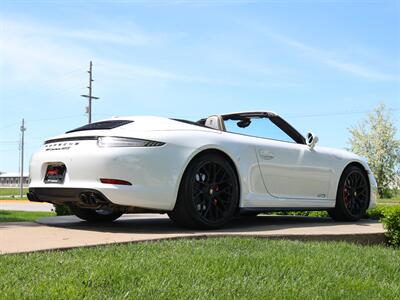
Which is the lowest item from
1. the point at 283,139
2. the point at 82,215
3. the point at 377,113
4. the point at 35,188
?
the point at 82,215

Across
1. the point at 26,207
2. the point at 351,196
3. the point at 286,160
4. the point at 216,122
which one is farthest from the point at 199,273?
the point at 26,207

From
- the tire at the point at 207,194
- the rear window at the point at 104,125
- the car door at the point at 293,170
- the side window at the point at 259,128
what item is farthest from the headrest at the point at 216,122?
the rear window at the point at 104,125

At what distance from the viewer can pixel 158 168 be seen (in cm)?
464

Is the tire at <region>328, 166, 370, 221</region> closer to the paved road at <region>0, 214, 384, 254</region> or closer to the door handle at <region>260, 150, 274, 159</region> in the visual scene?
the paved road at <region>0, 214, 384, 254</region>

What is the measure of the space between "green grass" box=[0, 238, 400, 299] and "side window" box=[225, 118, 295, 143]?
7.06 feet

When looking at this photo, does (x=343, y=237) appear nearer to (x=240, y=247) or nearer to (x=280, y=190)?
(x=280, y=190)

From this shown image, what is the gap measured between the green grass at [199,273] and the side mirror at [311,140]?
7.79 feet

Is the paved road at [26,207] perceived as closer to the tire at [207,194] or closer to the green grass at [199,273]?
the tire at [207,194]

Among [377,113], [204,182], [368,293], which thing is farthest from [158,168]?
[377,113]

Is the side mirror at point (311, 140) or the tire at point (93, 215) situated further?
the side mirror at point (311, 140)

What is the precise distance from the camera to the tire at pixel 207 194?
4.77 m

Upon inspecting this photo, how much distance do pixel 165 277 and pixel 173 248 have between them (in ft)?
2.78

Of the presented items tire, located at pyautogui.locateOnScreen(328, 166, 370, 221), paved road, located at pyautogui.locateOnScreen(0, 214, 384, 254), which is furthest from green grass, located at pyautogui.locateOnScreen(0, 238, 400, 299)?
tire, located at pyautogui.locateOnScreen(328, 166, 370, 221)

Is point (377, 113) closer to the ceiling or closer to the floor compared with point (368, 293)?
closer to the ceiling
